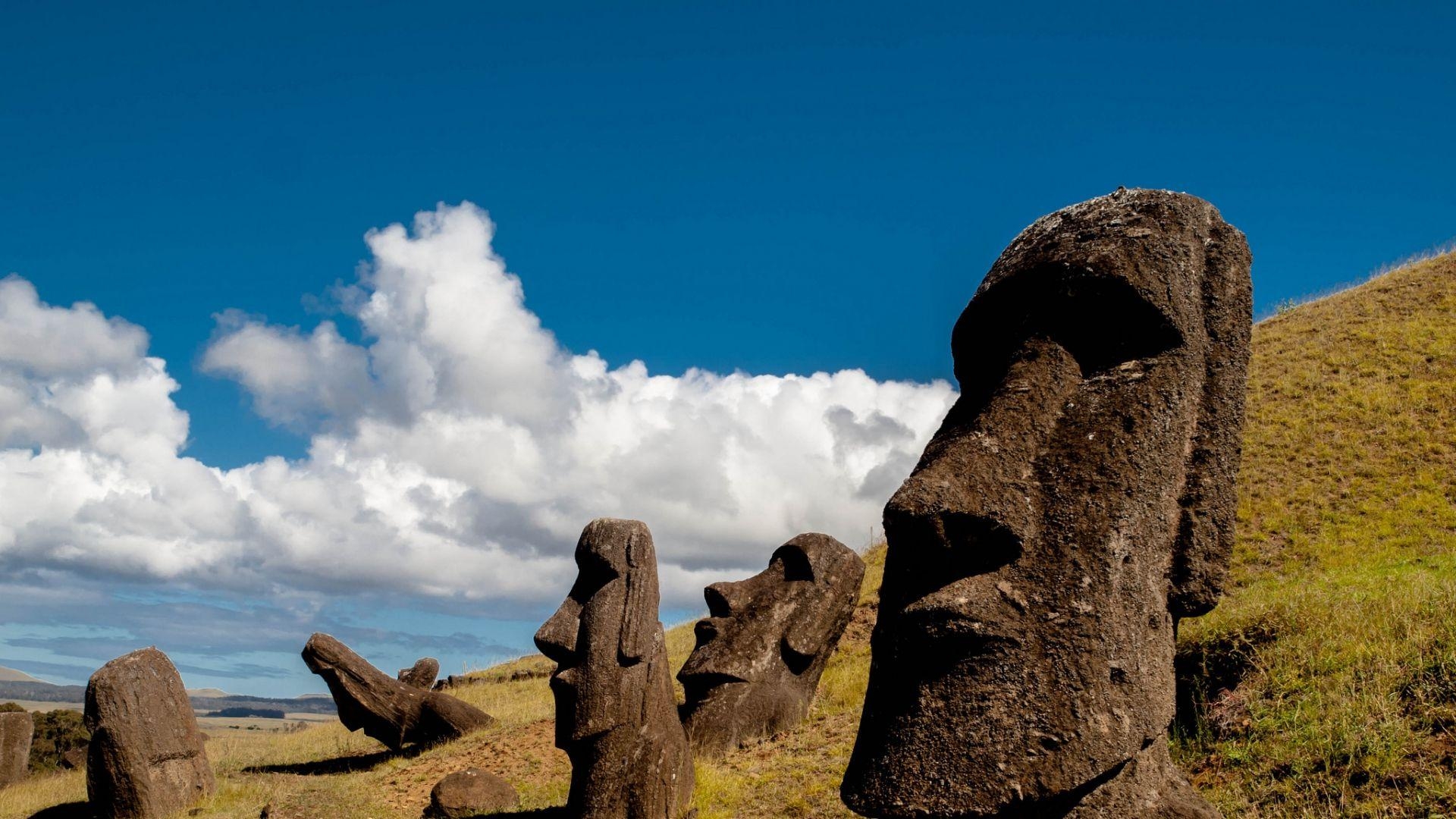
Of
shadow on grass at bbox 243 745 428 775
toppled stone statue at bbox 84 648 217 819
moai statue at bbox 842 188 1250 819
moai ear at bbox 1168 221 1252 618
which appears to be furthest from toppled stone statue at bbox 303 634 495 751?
moai ear at bbox 1168 221 1252 618

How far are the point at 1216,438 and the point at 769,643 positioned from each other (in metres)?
9.13

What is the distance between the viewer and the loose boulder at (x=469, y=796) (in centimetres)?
1115

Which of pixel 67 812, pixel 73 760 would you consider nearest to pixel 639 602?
pixel 67 812

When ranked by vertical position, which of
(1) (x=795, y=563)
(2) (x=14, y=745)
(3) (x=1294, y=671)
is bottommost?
(2) (x=14, y=745)

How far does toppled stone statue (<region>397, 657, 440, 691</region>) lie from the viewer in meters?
17.8

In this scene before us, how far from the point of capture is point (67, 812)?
46.0 feet

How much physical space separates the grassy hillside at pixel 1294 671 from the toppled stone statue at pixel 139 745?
638 millimetres

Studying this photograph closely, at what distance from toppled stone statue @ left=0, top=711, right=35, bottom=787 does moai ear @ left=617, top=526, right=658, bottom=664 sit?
50.7 ft

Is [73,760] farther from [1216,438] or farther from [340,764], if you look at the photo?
[1216,438]

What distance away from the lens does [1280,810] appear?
6.48m

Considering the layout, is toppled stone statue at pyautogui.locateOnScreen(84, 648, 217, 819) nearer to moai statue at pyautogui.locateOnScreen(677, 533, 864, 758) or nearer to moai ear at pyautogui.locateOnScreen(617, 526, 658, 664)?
moai statue at pyautogui.locateOnScreen(677, 533, 864, 758)

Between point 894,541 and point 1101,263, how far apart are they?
1534 millimetres

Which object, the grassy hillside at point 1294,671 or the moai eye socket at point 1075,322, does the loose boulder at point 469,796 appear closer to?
the grassy hillside at point 1294,671

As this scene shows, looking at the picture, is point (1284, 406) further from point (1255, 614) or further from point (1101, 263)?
point (1101, 263)
